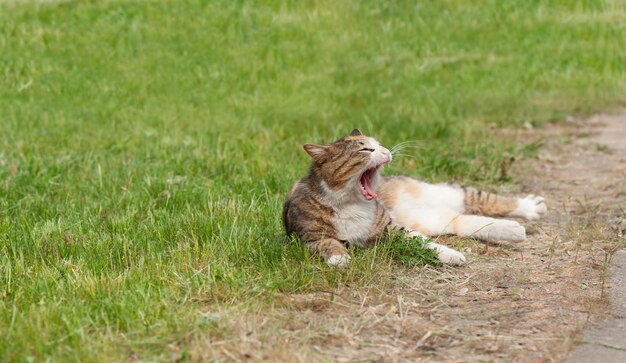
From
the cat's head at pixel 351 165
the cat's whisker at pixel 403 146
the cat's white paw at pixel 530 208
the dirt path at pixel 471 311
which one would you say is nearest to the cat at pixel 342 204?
the cat's head at pixel 351 165

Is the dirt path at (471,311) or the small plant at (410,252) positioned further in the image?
the small plant at (410,252)

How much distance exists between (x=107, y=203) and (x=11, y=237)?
52.9 inches

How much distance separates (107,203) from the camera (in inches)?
309

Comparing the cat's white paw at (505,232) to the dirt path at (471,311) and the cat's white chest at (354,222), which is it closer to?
the dirt path at (471,311)

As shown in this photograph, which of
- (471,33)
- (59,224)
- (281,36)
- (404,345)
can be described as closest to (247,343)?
(404,345)

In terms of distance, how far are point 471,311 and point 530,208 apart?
8.55 ft

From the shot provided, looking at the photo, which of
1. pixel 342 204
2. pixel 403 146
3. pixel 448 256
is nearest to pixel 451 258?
pixel 448 256

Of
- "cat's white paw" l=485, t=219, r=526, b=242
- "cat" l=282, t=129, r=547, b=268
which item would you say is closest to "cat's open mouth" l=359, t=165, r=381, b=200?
"cat" l=282, t=129, r=547, b=268

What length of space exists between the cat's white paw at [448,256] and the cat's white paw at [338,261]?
0.68 meters

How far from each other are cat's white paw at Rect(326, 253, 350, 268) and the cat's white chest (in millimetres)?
346

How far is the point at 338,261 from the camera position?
5609mm

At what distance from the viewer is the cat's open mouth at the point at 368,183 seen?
5.94 meters

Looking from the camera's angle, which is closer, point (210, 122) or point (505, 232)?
point (505, 232)

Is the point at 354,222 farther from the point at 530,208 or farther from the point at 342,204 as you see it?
the point at 530,208
